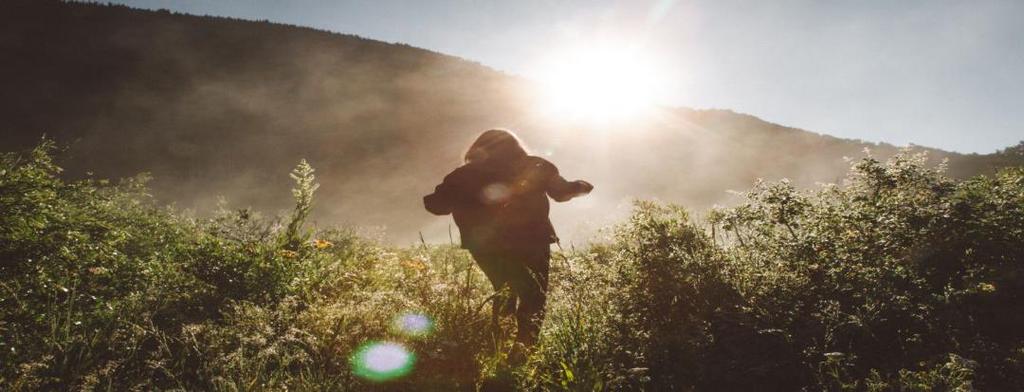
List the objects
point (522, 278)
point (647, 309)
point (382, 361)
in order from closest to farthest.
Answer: point (382, 361), point (647, 309), point (522, 278)

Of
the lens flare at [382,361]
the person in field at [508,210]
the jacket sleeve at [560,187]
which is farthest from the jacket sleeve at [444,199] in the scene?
the lens flare at [382,361]

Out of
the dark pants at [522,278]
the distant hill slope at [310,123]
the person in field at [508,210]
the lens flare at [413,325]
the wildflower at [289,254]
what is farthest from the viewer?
the distant hill slope at [310,123]

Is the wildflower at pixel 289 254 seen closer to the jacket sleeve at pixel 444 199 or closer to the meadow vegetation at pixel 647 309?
the meadow vegetation at pixel 647 309

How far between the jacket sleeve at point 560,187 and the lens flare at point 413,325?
4.47 ft

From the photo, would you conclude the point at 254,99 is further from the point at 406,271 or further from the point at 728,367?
the point at 728,367

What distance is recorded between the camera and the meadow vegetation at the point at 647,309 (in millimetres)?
2271

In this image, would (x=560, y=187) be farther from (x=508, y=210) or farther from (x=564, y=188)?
(x=508, y=210)

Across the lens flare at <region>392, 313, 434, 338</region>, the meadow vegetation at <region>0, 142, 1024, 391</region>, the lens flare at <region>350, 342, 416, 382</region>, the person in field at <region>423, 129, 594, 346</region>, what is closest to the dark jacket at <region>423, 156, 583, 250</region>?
the person in field at <region>423, 129, 594, 346</region>

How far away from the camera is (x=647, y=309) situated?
3025 mm

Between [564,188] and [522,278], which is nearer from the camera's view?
[522,278]

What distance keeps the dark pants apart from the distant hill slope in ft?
48.5

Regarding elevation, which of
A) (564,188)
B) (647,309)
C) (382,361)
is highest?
(564,188)

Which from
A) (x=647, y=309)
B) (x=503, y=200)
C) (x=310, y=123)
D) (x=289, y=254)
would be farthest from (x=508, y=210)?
(x=310, y=123)

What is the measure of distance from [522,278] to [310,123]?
29.4 m
